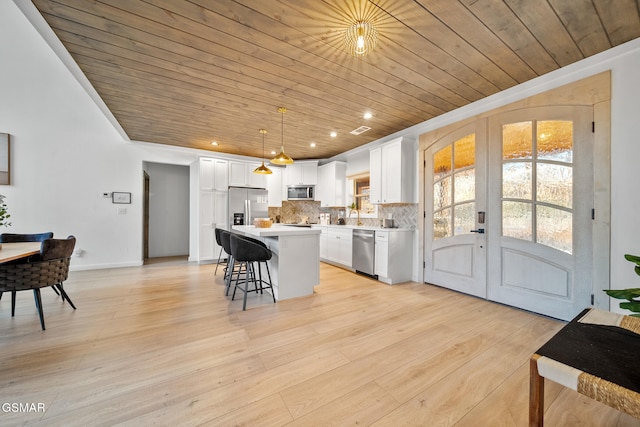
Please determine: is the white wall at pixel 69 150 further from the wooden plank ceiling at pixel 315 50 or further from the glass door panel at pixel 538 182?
the wooden plank ceiling at pixel 315 50

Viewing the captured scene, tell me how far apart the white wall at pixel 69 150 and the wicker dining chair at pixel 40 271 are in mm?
2533

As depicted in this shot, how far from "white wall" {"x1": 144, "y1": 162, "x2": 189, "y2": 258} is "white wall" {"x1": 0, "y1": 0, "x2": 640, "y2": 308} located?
0.88 meters

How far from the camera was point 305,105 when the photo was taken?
3.20m

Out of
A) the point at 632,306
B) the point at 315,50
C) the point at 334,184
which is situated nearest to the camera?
the point at 632,306

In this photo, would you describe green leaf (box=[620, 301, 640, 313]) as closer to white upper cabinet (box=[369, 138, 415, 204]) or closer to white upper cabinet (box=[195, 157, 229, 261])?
white upper cabinet (box=[369, 138, 415, 204])

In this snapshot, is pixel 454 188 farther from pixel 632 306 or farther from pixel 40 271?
pixel 40 271

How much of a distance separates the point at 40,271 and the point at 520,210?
5.11m

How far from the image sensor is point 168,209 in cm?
616

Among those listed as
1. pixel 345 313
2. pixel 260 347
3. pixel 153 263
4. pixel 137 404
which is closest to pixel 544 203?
pixel 345 313

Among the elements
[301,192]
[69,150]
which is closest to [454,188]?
[301,192]

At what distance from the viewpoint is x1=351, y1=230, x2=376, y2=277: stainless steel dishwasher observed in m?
4.07

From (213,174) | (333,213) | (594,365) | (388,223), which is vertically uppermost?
(213,174)

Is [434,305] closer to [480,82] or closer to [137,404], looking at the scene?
[480,82]

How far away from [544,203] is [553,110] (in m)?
0.99
